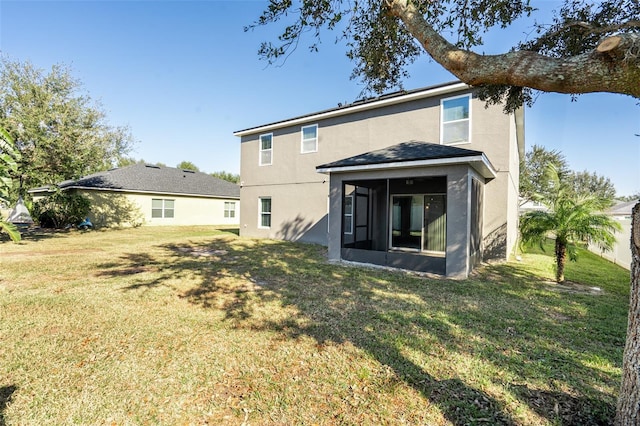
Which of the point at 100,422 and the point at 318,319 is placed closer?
the point at 100,422

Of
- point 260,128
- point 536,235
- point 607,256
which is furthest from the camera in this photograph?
point 260,128

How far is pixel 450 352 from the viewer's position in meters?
3.66

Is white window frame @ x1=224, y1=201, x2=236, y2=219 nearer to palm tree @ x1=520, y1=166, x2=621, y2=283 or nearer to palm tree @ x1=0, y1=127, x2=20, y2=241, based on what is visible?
palm tree @ x1=0, y1=127, x2=20, y2=241

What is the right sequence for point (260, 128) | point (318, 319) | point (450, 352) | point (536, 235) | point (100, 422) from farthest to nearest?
point (260, 128) → point (536, 235) → point (318, 319) → point (450, 352) → point (100, 422)

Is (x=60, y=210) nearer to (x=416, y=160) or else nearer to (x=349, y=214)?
(x=349, y=214)

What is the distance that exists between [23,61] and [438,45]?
19267 mm

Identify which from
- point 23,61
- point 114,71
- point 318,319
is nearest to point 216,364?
point 318,319

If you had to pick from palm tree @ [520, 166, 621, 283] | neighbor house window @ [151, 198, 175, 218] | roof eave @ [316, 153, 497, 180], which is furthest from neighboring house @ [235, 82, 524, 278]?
neighbor house window @ [151, 198, 175, 218]

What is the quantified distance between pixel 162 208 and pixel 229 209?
20.5ft

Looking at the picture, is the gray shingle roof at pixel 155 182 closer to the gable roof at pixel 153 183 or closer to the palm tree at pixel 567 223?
the gable roof at pixel 153 183

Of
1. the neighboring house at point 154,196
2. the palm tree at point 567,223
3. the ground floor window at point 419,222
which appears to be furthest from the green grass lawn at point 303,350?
Answer: the neighboring house at point 154,196

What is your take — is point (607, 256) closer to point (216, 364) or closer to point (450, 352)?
point (450, 352)

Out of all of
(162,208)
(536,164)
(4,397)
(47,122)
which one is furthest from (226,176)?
(4,397)

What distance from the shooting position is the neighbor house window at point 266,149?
1611 centimetres
